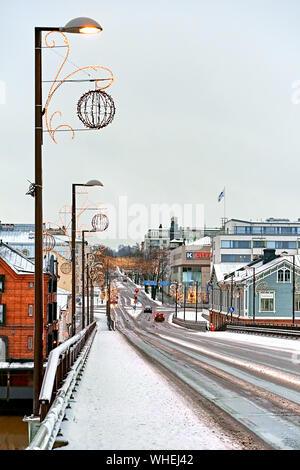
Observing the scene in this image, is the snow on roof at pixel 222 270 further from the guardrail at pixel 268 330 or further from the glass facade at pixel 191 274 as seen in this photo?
the glass facade at pixel 191 274

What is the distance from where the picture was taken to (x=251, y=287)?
265 ft

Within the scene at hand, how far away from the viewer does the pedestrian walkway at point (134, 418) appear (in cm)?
949

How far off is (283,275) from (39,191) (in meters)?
71.6

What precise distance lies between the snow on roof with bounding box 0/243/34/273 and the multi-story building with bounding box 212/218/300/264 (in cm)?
6472

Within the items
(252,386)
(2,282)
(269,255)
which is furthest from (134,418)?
(269,255)

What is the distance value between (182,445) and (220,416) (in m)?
2.85

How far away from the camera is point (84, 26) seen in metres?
11.6

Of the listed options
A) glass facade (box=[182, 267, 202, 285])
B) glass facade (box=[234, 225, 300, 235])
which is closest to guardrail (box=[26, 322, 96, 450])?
glass facade (box=[234, 225, 300, 235])

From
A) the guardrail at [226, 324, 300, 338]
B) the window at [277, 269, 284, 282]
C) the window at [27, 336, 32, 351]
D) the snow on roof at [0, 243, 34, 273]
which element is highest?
the snow on roof at [0, 243, 34, 273]

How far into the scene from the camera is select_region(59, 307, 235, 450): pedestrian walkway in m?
9.49

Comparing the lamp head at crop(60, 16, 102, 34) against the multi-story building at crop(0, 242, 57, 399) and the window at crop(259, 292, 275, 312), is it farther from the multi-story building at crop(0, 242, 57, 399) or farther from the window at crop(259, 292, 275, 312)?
the window at crop(259, 292, 275, 312)

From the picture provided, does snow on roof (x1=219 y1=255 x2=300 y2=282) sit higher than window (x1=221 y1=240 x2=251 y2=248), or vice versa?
window (x1=221 y1=240 x2=251 y2=248)

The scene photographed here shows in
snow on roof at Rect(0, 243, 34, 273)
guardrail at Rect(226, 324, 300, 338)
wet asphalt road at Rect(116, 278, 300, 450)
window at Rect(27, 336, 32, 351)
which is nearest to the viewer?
wet asphalt road at Rect(116, 278, 300, 450)
